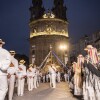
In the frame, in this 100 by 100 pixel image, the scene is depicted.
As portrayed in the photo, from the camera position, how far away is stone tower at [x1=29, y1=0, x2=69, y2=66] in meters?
63.6

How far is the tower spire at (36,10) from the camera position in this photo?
67562mm

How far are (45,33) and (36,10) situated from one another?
7.94 meters

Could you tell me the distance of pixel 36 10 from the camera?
225 feet

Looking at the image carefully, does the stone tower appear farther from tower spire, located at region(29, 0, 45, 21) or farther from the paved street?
the paved street

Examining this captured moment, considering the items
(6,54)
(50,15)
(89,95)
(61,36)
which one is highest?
(50,15)

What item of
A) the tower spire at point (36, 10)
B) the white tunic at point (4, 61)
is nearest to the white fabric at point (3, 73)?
the white tunic at point (4, 61)

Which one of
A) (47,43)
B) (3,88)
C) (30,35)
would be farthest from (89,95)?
(30,35)

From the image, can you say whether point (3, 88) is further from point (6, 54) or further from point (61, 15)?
point (61, 15)

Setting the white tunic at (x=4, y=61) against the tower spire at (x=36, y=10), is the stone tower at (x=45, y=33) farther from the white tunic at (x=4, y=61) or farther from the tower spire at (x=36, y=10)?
the white tunic at (x=4, y=61)

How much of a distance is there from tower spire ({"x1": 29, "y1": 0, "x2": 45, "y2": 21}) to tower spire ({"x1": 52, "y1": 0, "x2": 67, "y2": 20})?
11.8 feet

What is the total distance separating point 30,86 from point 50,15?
155 feet

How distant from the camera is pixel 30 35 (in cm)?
6769

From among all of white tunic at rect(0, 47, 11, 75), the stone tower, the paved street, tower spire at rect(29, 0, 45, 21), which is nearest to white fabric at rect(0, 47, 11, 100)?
white tunic at rect(0, 47, 11, 75)

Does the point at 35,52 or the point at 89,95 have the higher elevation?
the point at 35,52
